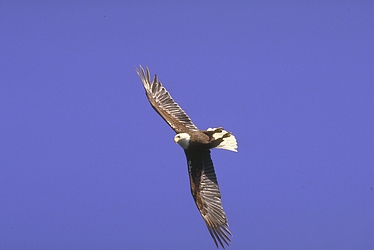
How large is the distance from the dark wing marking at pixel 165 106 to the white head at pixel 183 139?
0.54 meters

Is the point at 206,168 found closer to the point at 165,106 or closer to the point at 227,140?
the point at 227,140

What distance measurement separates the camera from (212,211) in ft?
42.5

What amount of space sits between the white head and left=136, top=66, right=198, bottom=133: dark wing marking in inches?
A: 21.1

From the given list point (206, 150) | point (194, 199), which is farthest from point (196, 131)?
point (194, 199)

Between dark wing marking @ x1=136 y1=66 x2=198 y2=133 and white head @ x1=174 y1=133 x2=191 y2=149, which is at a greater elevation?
dark wing marking @ x1=136 y1=66 x2=198 y2=133

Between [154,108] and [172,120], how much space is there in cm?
51

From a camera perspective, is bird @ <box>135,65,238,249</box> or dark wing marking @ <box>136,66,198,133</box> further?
dark wing marking @ <box>136,66,198,133</box>

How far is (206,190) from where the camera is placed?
521 inches

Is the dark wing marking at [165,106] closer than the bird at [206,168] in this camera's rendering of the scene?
No

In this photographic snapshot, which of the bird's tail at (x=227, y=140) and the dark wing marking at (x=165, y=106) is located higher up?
the dark wing marking at (x=165, y=106)

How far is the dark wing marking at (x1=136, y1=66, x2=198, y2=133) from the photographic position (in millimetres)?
13977

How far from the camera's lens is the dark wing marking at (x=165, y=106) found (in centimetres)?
1398

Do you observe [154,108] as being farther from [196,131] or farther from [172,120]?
[196,131]

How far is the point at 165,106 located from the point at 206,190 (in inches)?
87.3
